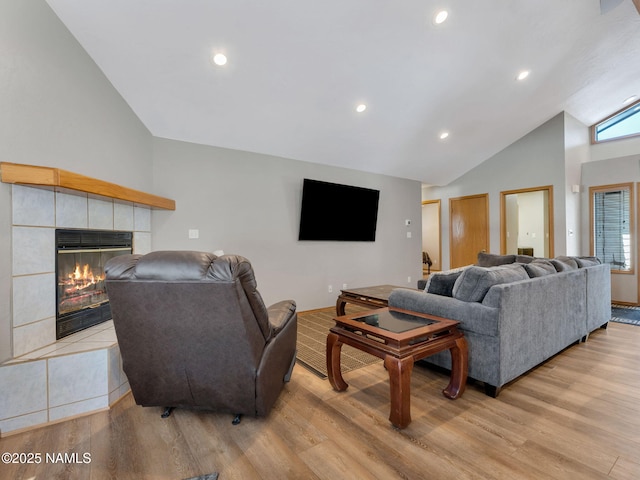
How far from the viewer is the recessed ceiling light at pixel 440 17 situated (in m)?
2.81

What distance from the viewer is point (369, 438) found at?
1704 mm

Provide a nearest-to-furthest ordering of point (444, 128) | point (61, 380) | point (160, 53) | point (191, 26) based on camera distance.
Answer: point (61, 380)
point (191, 26)
point (160, 53)
point (444, 128)

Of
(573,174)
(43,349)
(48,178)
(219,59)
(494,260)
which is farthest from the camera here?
(573,174)

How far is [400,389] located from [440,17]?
3.25 meters

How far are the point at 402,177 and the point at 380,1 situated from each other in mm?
3677

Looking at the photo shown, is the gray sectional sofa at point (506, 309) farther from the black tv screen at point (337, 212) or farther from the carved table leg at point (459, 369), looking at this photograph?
the black tv screen at point (337, 212)

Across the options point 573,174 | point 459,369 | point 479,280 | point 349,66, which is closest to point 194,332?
point 459,369

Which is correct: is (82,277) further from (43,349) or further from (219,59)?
(219,59)

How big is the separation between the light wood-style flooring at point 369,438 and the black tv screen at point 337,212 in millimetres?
2697

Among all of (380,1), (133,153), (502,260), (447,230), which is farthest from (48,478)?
(447,230)

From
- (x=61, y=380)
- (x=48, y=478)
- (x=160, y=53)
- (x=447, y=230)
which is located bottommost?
(x=48, y=478)

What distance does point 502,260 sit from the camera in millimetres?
4289

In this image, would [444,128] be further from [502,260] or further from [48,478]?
[48,478]

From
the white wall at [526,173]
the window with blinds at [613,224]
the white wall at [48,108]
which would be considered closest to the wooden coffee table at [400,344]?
the white wall at [48,108]
